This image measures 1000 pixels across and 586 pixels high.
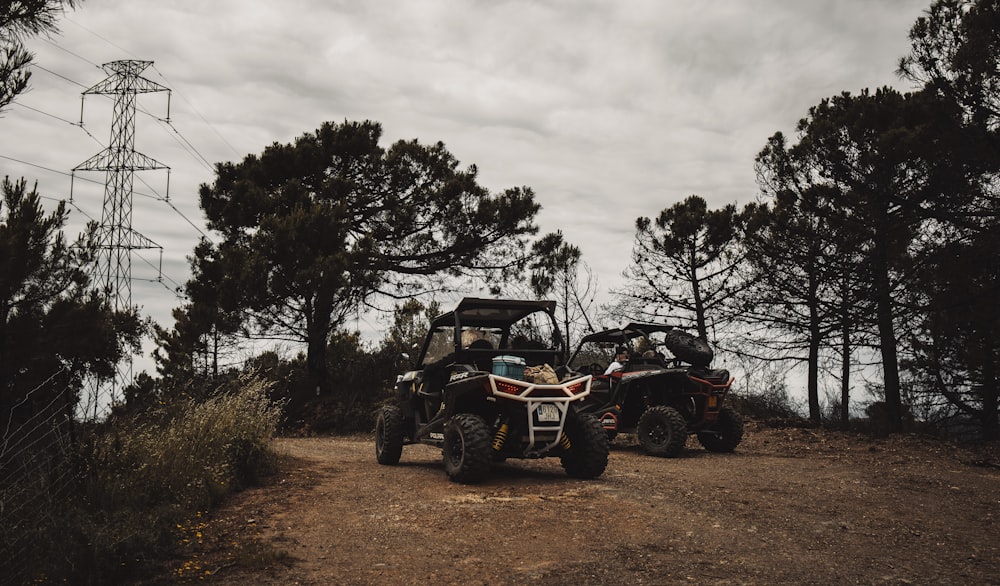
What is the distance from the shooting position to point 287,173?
2270cm

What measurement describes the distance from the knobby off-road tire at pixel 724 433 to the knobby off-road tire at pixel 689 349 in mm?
905

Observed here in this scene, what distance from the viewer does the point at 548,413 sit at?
8.52m

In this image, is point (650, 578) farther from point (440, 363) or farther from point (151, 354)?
point (151, 354)

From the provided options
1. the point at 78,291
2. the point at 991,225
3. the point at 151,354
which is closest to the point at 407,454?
the point at 78,291

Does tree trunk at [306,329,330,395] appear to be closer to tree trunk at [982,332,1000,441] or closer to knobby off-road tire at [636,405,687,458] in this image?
knobby off-road tire at [636,405,687,458]

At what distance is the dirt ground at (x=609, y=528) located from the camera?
5215mm

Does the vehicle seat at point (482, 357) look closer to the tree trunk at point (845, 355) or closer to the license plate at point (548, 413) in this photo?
the license plate at point (548, 413)

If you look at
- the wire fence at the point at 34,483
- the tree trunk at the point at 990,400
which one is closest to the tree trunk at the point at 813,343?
the tree trunk at the point at 990,400

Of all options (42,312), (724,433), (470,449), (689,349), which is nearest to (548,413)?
(470,449)

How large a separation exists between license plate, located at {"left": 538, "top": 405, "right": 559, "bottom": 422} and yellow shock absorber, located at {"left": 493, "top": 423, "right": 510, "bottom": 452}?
425 mm

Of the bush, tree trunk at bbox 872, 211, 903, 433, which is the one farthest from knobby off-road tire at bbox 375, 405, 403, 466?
tree trunk at bbox 872, 211, 903, 433

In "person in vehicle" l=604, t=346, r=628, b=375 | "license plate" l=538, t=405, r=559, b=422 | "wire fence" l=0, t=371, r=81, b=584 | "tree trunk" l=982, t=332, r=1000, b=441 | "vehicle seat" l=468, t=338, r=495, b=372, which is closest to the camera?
"wire fence" l=0, t=371, r=81, b=584

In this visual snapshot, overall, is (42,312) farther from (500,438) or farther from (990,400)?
(990,400)

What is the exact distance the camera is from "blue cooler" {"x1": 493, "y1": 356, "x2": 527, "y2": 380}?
8.76 metres
